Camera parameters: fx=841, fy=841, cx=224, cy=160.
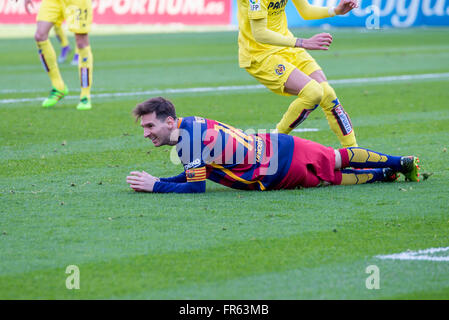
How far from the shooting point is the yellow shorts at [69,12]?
1153 cm

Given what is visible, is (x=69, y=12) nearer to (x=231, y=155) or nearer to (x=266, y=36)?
(x=266, y=36)

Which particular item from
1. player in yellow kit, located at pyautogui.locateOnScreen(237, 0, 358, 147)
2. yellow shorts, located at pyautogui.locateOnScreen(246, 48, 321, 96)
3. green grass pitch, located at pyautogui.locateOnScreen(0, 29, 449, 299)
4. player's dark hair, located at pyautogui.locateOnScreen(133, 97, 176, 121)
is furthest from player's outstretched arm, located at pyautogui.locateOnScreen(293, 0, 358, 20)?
player's dark hair, located at pyautogui.locateOnScreen(133, 97, 176, 121)

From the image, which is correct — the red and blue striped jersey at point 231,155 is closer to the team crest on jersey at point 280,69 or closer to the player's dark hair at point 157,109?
the player's dark hair at point 157,109

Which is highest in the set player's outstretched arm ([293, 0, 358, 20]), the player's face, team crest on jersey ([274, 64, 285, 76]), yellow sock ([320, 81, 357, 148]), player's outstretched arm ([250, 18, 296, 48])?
player's outstretched arm ([293, 0, 358, 20])

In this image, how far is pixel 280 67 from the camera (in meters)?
7.63

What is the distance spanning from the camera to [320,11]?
7996mm

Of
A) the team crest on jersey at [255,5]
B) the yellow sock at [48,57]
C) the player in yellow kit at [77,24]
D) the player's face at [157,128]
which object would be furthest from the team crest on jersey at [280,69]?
the yellow sock at [48,57]

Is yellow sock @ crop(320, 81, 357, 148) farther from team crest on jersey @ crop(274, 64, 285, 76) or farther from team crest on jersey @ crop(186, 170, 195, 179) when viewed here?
team crest on jersey @ crop(186, 170, 195, 179)

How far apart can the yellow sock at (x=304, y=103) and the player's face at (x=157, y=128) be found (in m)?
1.71

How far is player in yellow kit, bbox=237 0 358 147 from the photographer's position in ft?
24.4

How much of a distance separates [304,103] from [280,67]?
1.35 ft

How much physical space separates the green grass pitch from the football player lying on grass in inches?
5.0

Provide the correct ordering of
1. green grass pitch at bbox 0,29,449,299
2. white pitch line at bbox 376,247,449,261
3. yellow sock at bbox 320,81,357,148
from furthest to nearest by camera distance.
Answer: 1. yellow sock at bbox 320,81,357,148
2. white pitch line at bbox 376,247,449,261
3. green grass pitch at bbox 0,29,449,299

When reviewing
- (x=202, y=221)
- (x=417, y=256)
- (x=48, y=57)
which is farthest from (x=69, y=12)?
(x=417, y=256)
